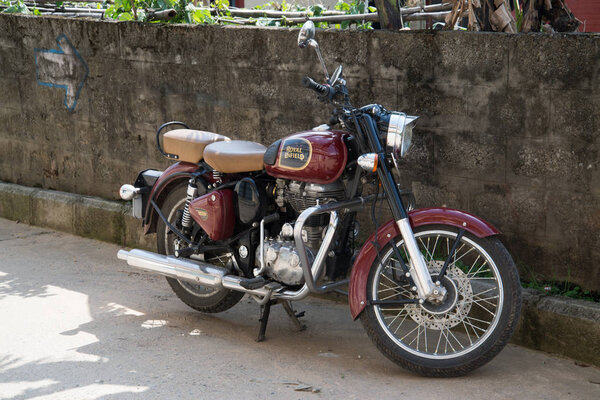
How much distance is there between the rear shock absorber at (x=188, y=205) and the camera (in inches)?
216

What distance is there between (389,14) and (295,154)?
1.78m

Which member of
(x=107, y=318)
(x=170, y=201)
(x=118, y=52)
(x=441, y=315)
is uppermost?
(x=118, y=52)

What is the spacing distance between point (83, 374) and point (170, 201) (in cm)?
147

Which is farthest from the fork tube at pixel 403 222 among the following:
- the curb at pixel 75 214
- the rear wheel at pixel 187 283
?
the curb at pixel 75 214

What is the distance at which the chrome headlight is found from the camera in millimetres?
4574

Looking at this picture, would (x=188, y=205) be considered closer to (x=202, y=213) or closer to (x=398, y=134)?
(x=202, y=213)

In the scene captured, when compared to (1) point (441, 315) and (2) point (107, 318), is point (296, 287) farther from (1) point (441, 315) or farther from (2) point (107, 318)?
(2) point (107, 318)

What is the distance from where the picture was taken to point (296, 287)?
16.5 feet

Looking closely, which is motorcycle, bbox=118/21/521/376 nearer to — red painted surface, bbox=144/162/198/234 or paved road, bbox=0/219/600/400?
red painted surface, bbox=144/162/198/234

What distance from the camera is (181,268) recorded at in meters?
5.39

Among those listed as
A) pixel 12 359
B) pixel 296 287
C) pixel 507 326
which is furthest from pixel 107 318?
pixel 507 326

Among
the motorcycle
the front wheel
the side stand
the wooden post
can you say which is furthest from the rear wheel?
the wooden post

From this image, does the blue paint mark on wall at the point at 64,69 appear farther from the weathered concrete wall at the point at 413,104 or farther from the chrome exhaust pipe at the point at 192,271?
the chrome exhaust pipe at the point at 192,271

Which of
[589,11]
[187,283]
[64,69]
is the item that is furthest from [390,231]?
[589,11]
